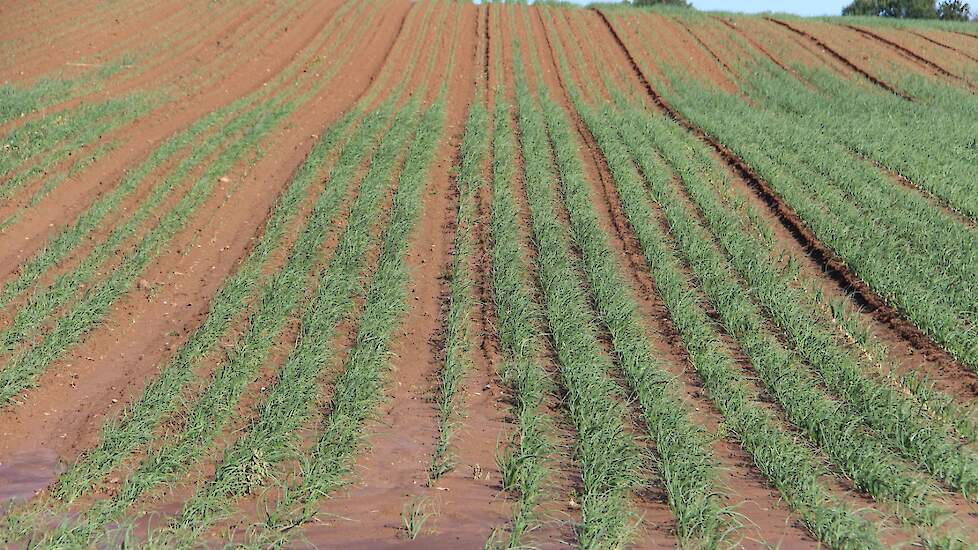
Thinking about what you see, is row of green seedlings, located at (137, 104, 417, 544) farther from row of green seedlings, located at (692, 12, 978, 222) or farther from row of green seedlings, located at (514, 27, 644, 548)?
row of green seedlings, located at (692, 12, 978, 222)

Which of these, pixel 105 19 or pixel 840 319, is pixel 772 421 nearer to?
pixel 840 319

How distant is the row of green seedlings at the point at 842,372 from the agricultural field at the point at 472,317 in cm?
4

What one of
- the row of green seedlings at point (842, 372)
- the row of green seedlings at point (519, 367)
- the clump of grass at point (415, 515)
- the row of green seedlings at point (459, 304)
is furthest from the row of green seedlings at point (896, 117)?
the clump of grass at point (415, 515)

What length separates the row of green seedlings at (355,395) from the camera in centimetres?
542

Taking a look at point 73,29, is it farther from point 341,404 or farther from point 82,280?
point 341,404

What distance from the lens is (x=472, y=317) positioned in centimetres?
885

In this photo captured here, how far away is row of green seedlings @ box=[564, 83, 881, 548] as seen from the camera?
17.3ft

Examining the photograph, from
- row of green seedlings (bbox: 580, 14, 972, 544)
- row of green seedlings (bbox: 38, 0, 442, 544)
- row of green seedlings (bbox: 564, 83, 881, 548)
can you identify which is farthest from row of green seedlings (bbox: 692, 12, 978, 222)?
row of green seedlings (bbox: 38, 0, 442, 544)

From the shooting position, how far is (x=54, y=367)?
303 inches

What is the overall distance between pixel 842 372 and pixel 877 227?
14.5 feet

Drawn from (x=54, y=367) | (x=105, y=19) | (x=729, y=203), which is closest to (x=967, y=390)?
(x=729, y=203)

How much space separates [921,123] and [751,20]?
13059 millimetres

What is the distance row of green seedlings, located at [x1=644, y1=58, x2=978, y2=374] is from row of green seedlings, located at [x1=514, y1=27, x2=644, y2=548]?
3.30 meters

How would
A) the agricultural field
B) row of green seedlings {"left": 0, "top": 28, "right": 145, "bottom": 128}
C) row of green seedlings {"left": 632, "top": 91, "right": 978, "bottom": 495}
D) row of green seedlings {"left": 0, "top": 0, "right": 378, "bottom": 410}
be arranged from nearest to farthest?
the agricultural field → row of green seedlings {"left": 632, "top": 91, "right": 978, "bottom": 495} → row of green seedlings {"left": 0, "top": 0, "right": 378, "bottom": 410} → row of green seedlings {"left": 0, "top": 28, "right": 145, "bottom": 128}
